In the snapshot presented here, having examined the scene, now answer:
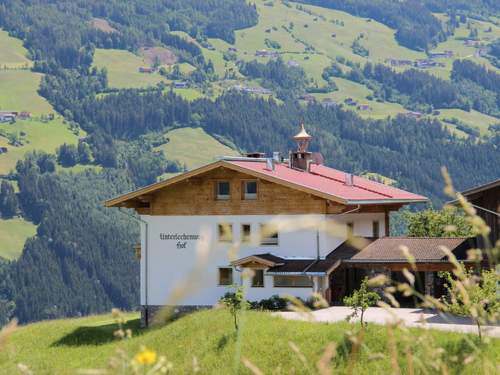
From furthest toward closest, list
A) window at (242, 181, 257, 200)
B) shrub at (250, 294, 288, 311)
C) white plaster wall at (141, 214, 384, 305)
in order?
window at (242, 181, 257, 200), white plaster wall at (141, 214, 384, 305), shrub at (250, 294, 288, 311)

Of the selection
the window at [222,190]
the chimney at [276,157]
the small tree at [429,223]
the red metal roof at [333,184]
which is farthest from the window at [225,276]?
the small tree at [429,223]

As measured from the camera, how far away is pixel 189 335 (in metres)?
38.6

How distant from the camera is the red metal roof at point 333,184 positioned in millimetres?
47650

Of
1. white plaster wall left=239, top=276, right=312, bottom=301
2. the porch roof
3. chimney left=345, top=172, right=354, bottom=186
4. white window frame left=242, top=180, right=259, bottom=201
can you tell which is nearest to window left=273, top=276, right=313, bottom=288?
white plaster wall left=239, top=276, right=312, bottom=301

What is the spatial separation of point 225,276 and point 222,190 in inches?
136

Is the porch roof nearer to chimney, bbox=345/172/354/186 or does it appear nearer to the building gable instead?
the building gable

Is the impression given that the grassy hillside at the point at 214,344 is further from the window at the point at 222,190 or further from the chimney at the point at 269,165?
the chimney at the point at 269,165

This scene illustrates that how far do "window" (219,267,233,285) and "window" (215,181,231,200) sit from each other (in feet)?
9.31

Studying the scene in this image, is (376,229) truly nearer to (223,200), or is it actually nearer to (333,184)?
(333,184)

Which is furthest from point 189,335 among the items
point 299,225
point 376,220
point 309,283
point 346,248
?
point 299,225

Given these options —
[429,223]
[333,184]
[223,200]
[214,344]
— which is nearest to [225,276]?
[223,200]

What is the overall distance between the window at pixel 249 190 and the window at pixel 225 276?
2905mm

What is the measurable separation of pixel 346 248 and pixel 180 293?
44.4 m

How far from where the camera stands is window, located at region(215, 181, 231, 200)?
48812 millimetres
